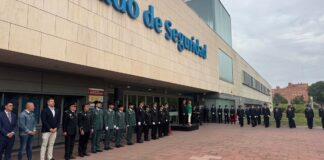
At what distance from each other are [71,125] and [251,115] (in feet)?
53.3

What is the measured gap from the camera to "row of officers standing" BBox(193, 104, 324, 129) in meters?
18.5

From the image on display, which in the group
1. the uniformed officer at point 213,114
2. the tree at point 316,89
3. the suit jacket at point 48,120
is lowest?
the uniformed officer at point 213,114

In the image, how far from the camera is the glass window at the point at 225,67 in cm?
2780

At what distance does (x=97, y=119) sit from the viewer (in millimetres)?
9555

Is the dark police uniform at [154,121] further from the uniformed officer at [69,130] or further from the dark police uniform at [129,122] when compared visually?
the uniformed officer at [69,130]

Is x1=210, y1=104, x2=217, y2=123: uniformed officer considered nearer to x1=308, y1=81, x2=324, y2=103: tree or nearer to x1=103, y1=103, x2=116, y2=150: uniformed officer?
x1=103, y1=103, x2=116, y2=150: uniformed officer

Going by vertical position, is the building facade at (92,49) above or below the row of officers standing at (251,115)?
above

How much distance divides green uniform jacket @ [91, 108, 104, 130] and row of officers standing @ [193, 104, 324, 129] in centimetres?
1151

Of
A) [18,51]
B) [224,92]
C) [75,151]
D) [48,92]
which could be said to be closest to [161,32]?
[48,92]

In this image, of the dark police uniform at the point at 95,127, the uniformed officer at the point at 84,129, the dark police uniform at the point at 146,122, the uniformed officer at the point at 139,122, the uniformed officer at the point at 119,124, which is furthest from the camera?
the dark police uniform at the point at 146,122

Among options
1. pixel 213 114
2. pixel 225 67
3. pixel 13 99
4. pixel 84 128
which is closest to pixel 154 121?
pixel 84 128

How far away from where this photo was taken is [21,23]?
682 cm

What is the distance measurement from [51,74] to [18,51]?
3.72 m

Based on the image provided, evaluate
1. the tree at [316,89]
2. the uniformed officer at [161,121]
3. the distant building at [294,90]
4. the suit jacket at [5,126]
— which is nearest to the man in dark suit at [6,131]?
the suit jacket at [5,126]
